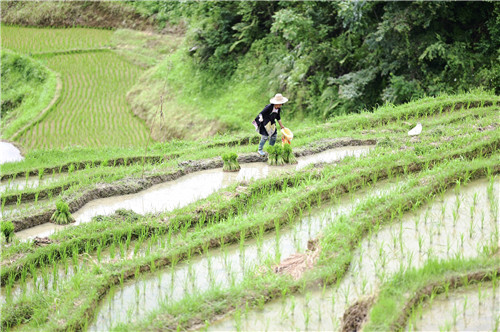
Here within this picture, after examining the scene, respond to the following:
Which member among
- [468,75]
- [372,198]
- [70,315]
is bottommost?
[70,315]

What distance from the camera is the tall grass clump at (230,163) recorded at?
8.73 metres

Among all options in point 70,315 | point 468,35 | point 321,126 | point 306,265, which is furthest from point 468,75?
point 70,315

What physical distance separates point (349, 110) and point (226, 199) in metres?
6.18

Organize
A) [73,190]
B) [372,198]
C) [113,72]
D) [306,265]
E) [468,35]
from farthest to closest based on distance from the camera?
[113,72] < [468,35] < [73,190] < [372,198] < [306,265]

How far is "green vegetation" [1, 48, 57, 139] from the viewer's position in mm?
16594

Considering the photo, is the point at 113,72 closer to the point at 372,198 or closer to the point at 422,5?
Result: the point at 422,5

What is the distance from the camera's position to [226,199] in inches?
288

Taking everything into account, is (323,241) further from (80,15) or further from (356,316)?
(80,15)

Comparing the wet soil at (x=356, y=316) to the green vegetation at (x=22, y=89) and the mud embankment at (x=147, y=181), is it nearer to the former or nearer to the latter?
the mud embankment at (x=147, y=181)

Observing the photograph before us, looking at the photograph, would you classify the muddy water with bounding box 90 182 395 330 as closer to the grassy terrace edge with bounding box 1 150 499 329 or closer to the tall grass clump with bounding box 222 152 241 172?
the grassy terrace edge with bounding box 1 150 499 329

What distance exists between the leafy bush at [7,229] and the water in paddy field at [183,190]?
1.00 ft

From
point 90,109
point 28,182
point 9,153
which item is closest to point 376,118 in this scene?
point 28,182

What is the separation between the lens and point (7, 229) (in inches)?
253

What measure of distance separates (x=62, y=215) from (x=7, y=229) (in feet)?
2.59
